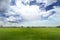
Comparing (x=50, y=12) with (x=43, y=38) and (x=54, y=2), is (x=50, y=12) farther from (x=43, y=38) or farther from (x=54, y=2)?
(x=43, y=38)

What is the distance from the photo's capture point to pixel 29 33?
283 centimetres

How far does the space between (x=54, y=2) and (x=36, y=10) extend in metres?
0.30

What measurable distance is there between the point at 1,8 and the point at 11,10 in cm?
16

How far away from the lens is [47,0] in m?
2.91

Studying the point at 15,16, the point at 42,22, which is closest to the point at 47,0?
the point at 42,22

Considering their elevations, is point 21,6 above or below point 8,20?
above

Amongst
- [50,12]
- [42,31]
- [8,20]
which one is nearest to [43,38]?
[42,31]

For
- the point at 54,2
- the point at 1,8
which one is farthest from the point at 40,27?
the point at 1,8

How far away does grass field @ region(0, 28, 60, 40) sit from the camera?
279cm

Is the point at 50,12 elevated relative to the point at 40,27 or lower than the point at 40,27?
elevated

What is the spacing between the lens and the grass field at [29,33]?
110 inches

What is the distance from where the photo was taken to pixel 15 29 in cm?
285

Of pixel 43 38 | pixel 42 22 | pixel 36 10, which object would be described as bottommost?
pixel 43 38

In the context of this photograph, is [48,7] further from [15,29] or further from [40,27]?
[15,29]
